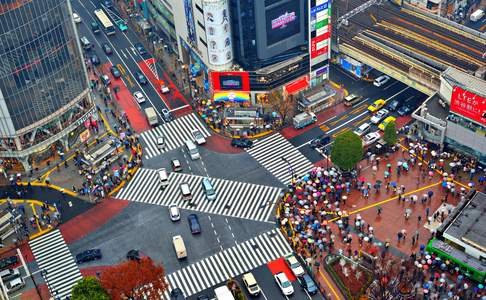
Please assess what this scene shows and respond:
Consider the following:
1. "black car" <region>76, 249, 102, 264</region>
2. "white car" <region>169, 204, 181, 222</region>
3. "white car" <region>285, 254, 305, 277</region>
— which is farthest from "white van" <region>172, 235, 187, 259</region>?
"white car" <region>285, 254, 305, 277</region>

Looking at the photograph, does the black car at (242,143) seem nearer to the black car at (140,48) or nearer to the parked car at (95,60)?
the black car at (140,48)

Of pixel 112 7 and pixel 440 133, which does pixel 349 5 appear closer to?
pixel 440 133

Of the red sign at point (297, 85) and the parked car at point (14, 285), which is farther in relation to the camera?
the red sign at point (297, 85)

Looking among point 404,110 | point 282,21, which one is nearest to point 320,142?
point 404,110

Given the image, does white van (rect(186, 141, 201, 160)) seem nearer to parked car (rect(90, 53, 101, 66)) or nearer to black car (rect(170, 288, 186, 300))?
black car (rect(170, 288, 186, 300))

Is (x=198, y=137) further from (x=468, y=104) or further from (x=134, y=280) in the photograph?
(x=468, y=104)

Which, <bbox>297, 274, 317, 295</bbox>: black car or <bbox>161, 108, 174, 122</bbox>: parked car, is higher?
<bbox>161, 108, 174, 122</bbox>: parked car

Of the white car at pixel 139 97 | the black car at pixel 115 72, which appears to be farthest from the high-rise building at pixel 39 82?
the black car at pixel 115 72
